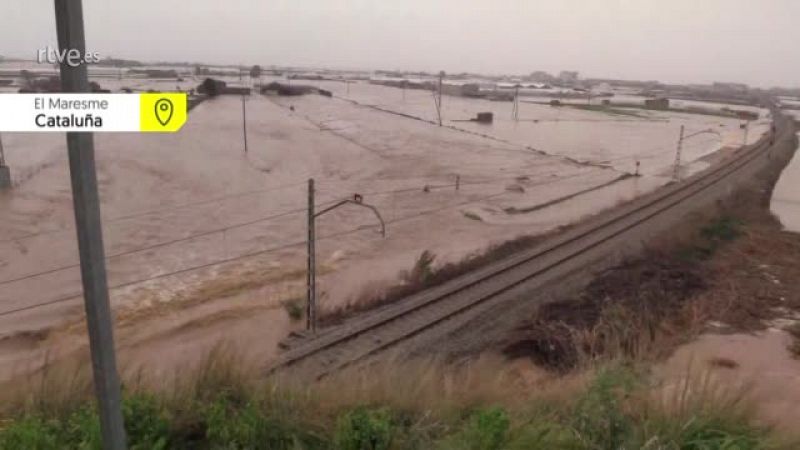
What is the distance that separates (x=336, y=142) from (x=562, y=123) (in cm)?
3570

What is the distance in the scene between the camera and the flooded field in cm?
1342

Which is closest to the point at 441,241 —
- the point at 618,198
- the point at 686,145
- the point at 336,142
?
the point at 618,198

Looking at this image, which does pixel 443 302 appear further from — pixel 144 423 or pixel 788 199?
pixel 788 199

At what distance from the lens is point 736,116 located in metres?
85.1

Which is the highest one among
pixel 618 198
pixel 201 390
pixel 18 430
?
pixel 18 430

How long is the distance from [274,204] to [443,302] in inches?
477

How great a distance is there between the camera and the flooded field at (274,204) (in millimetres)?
13422

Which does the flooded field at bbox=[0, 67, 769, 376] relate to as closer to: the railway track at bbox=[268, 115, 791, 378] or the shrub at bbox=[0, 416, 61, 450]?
the railway track at bbox=[268, 115, 791, 378]

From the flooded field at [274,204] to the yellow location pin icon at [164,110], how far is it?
991 centimetres

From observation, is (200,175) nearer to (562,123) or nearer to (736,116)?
(562,123)

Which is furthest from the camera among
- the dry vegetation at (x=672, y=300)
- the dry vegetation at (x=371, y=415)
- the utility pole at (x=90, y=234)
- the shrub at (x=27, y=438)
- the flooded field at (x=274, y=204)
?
the flooded field at (x=274, y=204)

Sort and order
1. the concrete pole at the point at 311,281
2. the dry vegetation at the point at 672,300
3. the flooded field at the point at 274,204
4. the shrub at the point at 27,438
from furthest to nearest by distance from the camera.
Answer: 1. the flooded field at the point at 274,204
2. the dry vegetation at the point at 672,300
3. the concrete pole at the point at 311,281
4. the shrub at the point at 27,438

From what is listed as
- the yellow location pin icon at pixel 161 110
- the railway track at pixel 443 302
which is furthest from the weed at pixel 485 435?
the railway track at pixel 443 302

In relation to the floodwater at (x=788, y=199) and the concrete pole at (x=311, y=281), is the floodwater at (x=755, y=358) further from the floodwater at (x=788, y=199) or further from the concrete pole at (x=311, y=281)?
the floodwater at (x=788, y=199)
